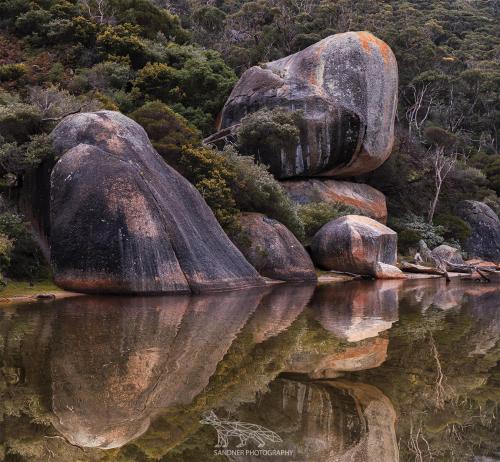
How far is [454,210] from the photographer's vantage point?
43.3 metres

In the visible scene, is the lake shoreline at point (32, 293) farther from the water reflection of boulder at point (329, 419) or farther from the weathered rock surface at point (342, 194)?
the weathered rock surface at point (342, 194)

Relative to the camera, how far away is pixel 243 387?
6805mm

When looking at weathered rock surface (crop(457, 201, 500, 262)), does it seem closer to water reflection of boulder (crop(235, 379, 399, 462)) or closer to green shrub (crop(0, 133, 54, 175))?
green shrub (crop(0, 133, 54, 175))

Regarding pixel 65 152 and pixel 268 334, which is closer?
pixel 268 334

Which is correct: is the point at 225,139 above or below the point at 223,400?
below

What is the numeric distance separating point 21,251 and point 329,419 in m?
13.8

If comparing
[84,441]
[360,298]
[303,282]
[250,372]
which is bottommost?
[303,282]

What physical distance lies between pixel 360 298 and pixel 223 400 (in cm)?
1239

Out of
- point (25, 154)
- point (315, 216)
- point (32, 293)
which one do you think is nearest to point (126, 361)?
point (32, 293)

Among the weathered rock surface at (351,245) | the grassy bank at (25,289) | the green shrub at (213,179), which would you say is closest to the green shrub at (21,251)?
the grassy bank at (25,289)

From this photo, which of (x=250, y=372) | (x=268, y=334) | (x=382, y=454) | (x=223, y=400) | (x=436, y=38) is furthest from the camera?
(x=436, y=38)

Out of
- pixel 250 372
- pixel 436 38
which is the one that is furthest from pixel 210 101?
pixel 436 38

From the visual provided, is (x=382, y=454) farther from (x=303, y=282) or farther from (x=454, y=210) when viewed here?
(x=454, y=210)

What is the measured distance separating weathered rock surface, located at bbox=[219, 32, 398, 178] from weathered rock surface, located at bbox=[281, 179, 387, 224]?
69 centimetres
